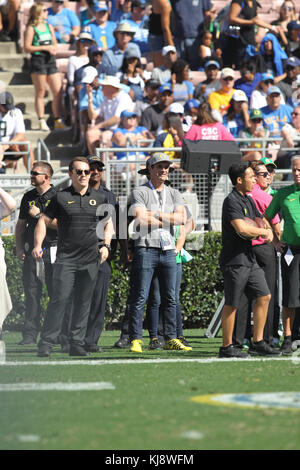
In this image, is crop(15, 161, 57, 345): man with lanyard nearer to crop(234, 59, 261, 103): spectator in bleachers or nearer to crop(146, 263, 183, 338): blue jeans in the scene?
crop(146, 263, 183, 338): blue jeans

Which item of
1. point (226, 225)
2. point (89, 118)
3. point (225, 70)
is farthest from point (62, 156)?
point (226, 225)

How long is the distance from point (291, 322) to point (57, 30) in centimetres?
1105

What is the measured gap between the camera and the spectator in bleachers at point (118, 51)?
18.2 metres

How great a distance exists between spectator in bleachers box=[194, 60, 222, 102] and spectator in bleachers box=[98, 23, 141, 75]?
4.14 feet

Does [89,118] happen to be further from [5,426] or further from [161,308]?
[5,426]

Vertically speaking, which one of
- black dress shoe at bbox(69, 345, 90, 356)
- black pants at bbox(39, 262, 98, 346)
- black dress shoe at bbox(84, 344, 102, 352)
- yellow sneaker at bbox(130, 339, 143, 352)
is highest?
black pants at bbox(39, 262, 98, 346)

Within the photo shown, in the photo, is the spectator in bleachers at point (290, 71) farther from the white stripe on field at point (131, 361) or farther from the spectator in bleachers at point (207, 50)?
the white stripe on field at point (131, 361)

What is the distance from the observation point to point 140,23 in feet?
67.1

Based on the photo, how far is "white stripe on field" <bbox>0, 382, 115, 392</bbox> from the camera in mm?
7363

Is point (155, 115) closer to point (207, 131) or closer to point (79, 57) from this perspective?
point (79, 57)

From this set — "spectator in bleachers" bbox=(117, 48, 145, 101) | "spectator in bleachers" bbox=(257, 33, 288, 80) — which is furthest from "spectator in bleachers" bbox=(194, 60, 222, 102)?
"spectator in bleachers" bbox=(257, 33, 288, 80)

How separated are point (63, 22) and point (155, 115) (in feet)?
13.3

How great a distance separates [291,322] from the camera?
10.6 meters

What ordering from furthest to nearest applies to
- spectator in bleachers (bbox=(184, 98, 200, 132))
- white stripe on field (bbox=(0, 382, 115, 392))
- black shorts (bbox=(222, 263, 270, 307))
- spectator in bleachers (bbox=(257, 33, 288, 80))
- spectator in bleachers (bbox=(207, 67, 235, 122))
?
spectator in bleachers (bbox=(257, 33, 288, 80)) → spectator in bleachers (bbox=(207, 67, 235, 122)) → spectator in bleachers (bbox=(184, 98, 200, 132)) → black shorts (bbox=(222, 263, 270, 307)) → white stripe on field (bbox=(0, 382, 115, 392))
